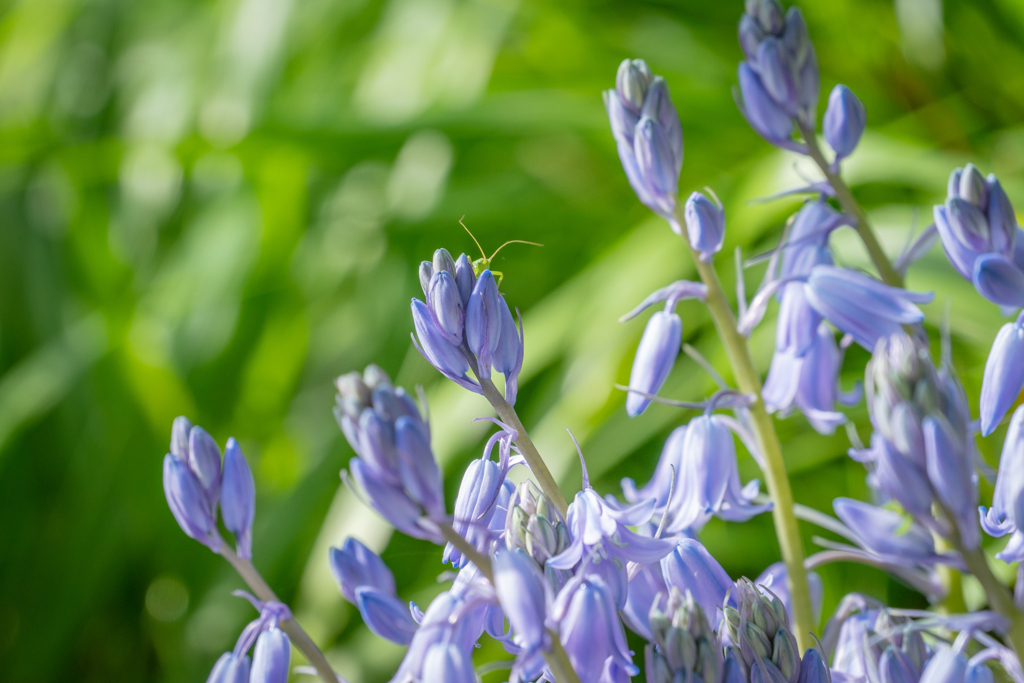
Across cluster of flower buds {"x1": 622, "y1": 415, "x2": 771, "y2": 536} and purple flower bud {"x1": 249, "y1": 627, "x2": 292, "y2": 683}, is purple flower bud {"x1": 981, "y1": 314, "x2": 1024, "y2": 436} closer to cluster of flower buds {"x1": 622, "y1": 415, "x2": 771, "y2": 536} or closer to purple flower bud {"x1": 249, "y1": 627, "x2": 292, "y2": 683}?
cluster of flower buds {"x1": 622, "y1": 415, "x2": 771, "y2": 536}

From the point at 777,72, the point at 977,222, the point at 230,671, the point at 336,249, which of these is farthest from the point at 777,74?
the point at 336,249

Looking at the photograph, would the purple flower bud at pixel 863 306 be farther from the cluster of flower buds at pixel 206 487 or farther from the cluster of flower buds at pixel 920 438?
the cluster of flower buds at pixel 206 487

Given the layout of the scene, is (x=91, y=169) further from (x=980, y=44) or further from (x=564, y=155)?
(x=980, y=44)

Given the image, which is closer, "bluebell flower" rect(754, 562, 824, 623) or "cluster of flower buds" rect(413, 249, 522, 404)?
"cluster of flower buds" rect(413, 249, 522, 404)

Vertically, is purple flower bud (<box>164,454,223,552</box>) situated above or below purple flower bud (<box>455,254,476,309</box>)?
below

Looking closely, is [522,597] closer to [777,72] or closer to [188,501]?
[188,501]

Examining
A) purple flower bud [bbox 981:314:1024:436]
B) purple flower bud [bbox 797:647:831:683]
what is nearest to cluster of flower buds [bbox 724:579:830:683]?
purple flower bud [bbox 797:647:831:683]

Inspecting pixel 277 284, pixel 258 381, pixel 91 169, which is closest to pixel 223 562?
pixel 258 381
